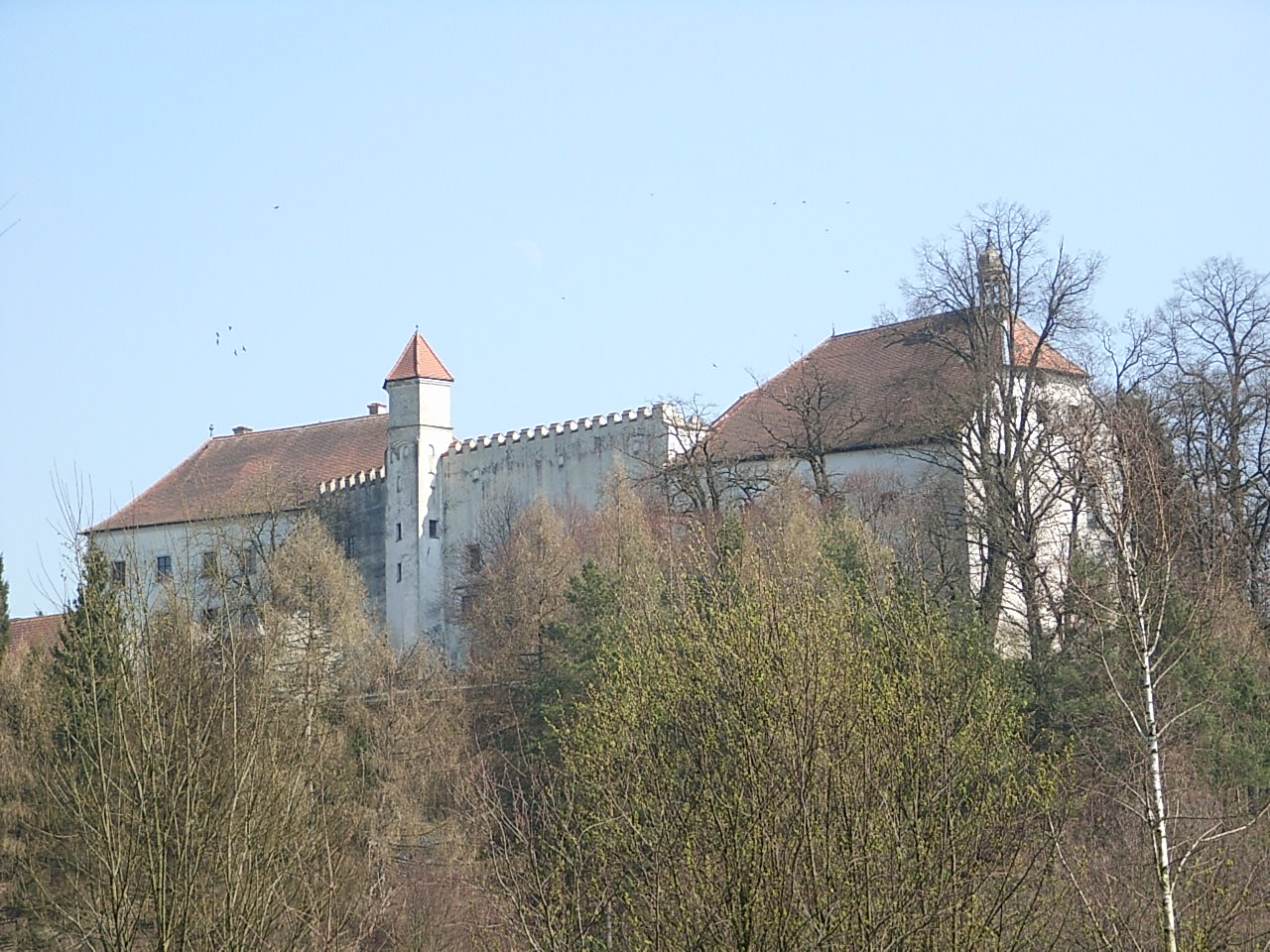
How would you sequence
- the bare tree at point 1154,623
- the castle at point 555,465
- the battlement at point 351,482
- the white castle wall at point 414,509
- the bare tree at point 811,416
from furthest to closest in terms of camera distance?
the battlement at point 351,482 < the white castle wall at point 414,509 < the bare tree at point 811,416 < the castle at point 555,465 < the bare tree at point 1154,623

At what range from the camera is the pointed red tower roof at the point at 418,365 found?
52688 mm

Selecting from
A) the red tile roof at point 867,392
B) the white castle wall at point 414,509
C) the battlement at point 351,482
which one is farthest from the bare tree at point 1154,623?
the battlement at point 351,482

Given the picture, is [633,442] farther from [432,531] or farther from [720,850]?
[720,850]

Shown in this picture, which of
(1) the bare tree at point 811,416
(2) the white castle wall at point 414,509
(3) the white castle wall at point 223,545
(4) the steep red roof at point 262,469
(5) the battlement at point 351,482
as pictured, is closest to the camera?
(1) the bare tree at point 811,416

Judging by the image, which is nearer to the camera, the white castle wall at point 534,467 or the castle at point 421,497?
the white castle wall at point 534,467

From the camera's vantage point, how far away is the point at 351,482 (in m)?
54.6

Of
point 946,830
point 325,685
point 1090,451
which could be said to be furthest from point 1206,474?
point 946,830

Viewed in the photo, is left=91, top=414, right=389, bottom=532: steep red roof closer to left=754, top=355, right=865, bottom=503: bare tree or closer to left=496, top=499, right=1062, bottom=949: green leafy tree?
left=754, top=355, right=865, bottom=503: bare tree

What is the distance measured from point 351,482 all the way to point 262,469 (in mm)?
7284

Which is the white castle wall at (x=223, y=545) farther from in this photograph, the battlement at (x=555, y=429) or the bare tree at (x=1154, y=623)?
the bare tree at (x=1154, y=623)

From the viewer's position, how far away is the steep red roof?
55.3 metres

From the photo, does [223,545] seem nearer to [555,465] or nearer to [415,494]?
[415,494]

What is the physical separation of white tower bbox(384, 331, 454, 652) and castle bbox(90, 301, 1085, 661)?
44 mm

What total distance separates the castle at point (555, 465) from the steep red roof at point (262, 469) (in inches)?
5.5
